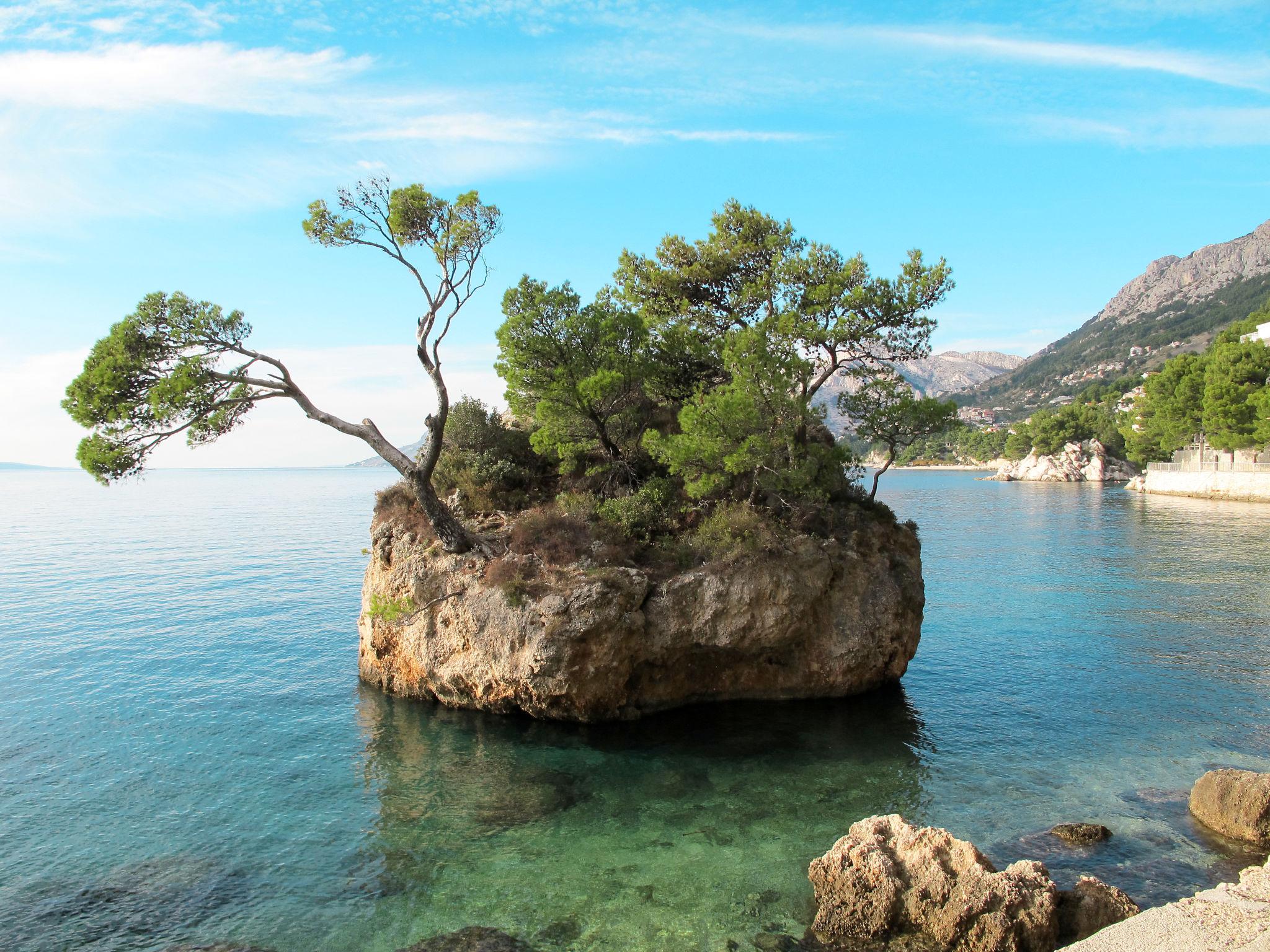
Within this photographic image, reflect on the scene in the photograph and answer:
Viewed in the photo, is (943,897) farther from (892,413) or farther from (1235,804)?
(892,413)

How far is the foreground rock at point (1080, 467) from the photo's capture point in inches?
5625

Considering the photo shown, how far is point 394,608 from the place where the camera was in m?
22.5

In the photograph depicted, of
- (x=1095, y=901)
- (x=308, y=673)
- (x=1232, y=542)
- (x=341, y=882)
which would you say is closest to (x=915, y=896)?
(x=1095, y=901)

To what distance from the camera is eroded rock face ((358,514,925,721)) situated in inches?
792

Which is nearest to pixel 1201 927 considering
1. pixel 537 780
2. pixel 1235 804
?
pixel 1235 804

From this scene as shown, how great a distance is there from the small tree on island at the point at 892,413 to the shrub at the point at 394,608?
49.8 ft

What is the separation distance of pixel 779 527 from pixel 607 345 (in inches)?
330

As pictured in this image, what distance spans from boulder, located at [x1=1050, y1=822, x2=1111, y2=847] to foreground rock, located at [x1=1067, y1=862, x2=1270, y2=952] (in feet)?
15.4

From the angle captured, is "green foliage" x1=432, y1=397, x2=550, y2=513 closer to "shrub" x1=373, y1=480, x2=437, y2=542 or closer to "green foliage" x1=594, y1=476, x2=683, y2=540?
"shrub" x1=373, y1=480, x2=437, y2=542

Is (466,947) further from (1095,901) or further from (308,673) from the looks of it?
(308,673)

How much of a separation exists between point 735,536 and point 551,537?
549cm

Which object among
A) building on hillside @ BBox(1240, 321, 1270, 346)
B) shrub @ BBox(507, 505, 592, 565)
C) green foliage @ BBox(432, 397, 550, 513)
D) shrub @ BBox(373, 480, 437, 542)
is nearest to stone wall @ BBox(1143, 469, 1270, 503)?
building on hillside @ BBox(1240, 321, 1270, 346)

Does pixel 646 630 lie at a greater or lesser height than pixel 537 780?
greater

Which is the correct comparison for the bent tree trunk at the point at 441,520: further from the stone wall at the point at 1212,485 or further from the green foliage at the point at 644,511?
the stone wall at the point at 1212,485
